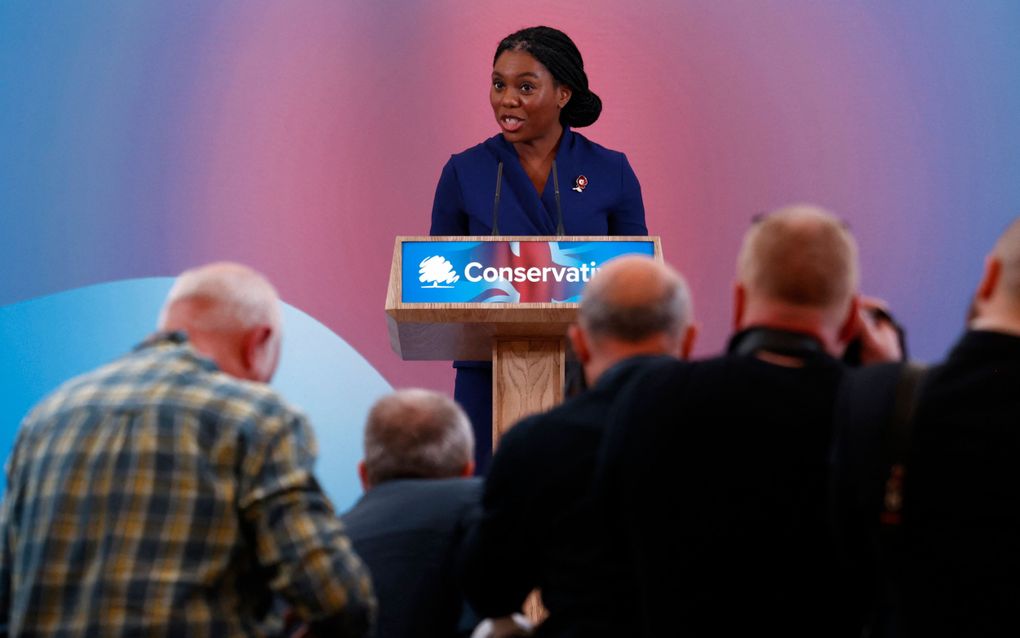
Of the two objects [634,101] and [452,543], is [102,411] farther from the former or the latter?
[634,101]

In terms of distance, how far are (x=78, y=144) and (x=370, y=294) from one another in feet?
4.22

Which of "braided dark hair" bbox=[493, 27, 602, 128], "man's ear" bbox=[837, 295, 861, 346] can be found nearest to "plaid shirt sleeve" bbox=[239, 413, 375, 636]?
"man's ear" bbox=[837, 295, 861, 346]

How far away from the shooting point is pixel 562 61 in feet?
12.1

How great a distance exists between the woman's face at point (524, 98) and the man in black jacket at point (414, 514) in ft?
4.90

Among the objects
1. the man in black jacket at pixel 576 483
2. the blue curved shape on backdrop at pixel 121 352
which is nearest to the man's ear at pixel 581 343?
the man in black jacket at pixel 576 483

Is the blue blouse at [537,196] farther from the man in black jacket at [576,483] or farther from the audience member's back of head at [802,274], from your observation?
the audience member's back of head at [802,274]

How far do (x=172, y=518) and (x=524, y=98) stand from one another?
6.90 ft

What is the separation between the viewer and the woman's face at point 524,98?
141 inches

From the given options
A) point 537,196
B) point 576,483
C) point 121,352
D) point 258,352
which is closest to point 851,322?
point 576,483

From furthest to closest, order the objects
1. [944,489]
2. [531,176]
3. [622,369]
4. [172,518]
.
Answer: [531,176] < [622,369] < [172,518] < [944,489]

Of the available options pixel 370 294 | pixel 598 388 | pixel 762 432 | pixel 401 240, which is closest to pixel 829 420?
pixel 762 432

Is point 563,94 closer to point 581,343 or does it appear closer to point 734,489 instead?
point 581,343

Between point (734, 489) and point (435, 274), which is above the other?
point (435, 274)

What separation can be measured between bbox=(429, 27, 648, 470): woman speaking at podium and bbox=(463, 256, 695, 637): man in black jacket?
53.1 inches
